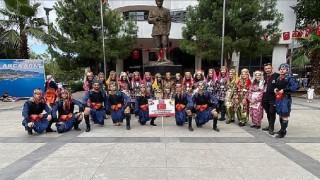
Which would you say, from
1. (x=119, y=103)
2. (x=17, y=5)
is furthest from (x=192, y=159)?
(x=17, y=5)

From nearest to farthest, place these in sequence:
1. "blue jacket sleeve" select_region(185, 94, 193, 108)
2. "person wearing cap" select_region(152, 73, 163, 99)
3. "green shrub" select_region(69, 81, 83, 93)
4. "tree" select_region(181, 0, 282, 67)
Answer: "blue jacket sleeve" select_region(185, 94, 193, 108), "person wearing cap" select_region(152, 73, 163, 99), "tree" select_region(181, 0, 282, 67), "green shrub" select_region(69, 81, 83, 93)

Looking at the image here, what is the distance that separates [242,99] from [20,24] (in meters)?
13.5

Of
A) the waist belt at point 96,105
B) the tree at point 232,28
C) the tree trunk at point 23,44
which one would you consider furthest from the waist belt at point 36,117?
the tree trunk at point 23,44

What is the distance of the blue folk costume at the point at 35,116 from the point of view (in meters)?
6.97

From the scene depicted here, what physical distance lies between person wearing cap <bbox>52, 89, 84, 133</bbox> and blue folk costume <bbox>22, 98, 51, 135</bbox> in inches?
9.7

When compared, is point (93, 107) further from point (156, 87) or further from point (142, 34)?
point (142, 34)

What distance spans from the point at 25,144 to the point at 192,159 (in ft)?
12.0

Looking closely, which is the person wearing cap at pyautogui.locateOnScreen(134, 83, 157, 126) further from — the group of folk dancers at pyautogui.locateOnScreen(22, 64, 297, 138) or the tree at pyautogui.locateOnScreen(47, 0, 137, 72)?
the tree at pyautogui.locateOnScreen(47, 0, 137, 72)

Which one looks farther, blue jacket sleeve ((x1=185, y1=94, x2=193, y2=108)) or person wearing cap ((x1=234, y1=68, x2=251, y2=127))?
person wearing cap ((x1=234, y1=68, x2=251, y2=127))

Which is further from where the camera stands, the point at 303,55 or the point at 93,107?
the point at 303,55

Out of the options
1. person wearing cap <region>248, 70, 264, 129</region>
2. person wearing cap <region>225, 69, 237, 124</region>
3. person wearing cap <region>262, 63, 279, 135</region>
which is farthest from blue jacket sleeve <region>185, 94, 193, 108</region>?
person wearing cap <region>262, 63, 279, 135</region>

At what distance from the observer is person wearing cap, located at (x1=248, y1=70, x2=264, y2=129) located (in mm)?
7436

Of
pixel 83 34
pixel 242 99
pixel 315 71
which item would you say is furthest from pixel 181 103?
pixel 315 71

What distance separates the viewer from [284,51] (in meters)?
24.5
